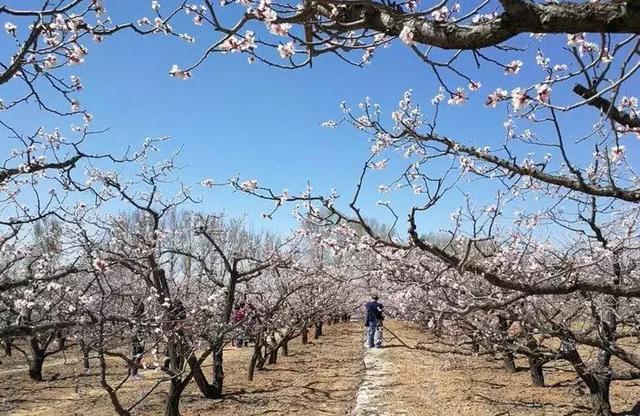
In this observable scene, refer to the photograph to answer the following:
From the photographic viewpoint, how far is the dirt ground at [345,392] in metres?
8.77

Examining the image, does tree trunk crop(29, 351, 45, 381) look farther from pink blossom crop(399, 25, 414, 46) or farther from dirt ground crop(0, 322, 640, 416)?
pink blossom crop(399, 25, 414, 46)

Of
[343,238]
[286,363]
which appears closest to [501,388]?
[343,238]

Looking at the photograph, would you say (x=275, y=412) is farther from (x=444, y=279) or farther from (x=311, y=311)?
(x=311, y=311)

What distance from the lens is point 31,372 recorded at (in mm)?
13000

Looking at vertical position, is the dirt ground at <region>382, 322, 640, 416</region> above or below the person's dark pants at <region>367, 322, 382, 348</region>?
below

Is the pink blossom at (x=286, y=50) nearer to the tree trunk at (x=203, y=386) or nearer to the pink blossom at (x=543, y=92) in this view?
the pink blossom at (x=543, y=92)

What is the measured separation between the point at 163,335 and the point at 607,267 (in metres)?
6.30

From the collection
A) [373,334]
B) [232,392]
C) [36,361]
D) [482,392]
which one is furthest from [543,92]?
[373,334]

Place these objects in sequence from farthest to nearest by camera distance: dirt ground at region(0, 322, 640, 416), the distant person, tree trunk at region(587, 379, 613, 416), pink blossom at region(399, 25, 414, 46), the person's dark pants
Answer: the person's dark pants
the distant person
dirt ground at region(0, 322, 640, 416)
tree trunk at region(587, 379, 613, 416)
pink blossom at region(399, 25, 414, 46)

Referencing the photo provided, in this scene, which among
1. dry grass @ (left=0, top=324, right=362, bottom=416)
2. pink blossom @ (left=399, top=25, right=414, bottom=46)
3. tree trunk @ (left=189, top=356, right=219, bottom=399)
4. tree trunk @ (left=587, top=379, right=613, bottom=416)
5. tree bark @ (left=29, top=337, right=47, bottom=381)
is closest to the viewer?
pink blossom @ (left=399, top=25, right=414, bottom=46)

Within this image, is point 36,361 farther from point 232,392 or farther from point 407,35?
point 407,35

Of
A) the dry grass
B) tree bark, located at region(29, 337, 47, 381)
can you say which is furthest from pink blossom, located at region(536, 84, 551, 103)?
tree bark, located at region(29, 337, 47, 381)

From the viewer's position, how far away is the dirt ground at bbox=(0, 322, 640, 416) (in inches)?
345

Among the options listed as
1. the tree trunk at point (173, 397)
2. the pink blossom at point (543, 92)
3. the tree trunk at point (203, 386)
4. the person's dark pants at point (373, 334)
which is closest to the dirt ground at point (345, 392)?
the tree trunk at point (203, 386)
